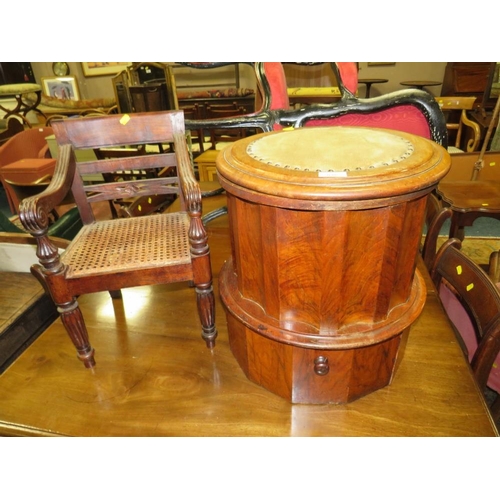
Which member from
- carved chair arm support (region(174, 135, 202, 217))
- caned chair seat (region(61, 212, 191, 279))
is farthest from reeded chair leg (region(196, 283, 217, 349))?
carved chair arm support (region(174, 135, 202, 217))

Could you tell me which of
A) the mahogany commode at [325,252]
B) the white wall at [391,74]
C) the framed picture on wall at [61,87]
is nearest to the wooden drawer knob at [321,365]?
the mahogany commode at [325,252]

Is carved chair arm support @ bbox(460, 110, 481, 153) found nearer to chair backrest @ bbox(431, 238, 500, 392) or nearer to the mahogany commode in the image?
chair backrest @ bbox(431, 238, 500, 392)

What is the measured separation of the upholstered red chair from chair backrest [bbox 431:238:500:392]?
3.95 metres

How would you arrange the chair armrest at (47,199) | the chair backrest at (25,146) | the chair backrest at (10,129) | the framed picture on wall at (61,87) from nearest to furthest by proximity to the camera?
the chair armrest at (47,199) < the chair backrest at (25,146) < the chair backrest at (10,129) < the framed picture on wall at (61,87)

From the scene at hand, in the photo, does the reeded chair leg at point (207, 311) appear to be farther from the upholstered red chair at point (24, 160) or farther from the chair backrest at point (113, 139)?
the upholstered red chair at point (24, 160)

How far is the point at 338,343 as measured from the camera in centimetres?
94

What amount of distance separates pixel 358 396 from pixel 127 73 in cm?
517

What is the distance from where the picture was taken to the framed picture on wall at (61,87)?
6.31 m

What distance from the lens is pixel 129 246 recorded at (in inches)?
49.4

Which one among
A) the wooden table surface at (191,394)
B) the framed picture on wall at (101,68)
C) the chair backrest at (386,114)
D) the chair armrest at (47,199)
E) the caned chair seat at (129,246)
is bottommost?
the wooden table surface at (191,394)

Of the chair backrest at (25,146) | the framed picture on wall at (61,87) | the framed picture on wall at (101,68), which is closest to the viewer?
the chair backrest at (25,146)

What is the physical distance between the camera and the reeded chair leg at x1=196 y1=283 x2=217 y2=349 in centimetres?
119

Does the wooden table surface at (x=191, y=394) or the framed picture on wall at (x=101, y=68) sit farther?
the framed picture on wall at (x=101, y=68)

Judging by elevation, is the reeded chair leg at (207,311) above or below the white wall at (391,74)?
below
